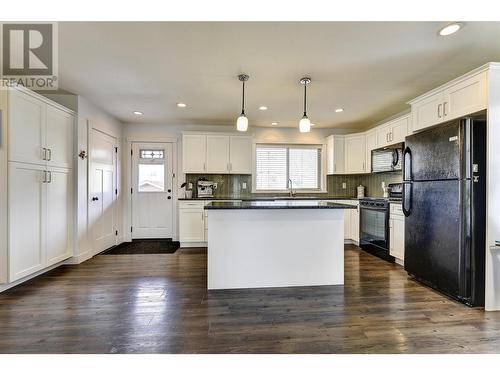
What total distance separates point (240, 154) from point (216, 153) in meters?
0.49

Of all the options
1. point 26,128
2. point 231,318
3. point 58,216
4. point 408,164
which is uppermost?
point 26,128

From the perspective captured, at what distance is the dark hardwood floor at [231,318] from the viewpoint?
1715 mm

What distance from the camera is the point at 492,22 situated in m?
1.94

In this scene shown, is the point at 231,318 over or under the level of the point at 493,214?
under

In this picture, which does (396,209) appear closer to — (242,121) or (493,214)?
(493,214)

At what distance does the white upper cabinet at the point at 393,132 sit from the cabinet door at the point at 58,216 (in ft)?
16.2

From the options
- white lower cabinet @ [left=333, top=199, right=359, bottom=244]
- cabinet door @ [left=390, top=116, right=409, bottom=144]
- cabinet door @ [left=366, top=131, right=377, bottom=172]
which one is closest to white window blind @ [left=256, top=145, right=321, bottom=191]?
white lower cabinet @ [left=333, top=199, right=359, bottom=244]

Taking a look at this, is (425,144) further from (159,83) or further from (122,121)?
(122,121)

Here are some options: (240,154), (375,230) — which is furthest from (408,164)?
(240,154)

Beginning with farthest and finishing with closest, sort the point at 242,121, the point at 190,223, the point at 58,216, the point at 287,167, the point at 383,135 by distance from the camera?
the point at 287,167 → the point at 190,223 → the point at 383,135 → the point at 58,216 → the point at 242,121

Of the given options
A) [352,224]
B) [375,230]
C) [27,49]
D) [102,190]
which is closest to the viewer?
[27,49]

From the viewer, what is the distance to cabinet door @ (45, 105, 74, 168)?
3.15m

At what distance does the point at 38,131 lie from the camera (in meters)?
2.97

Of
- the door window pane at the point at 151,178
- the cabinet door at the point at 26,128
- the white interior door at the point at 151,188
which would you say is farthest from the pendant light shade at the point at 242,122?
the door window pane at the point at 151,178
